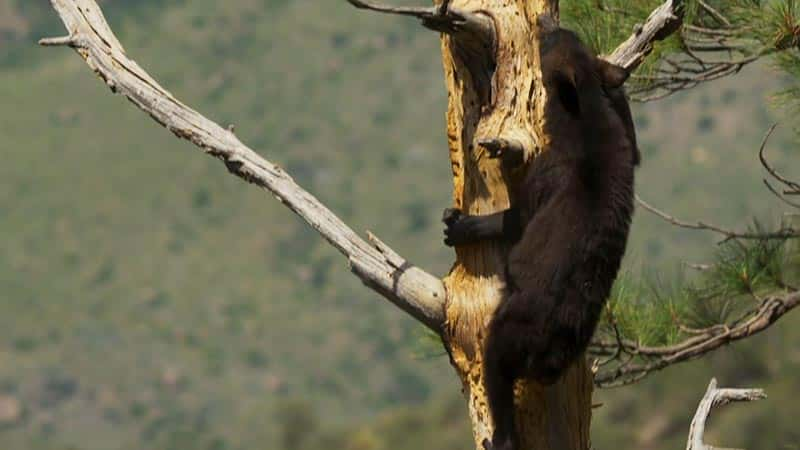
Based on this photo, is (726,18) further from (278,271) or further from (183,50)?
(183,50)

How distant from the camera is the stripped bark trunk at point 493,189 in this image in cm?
485

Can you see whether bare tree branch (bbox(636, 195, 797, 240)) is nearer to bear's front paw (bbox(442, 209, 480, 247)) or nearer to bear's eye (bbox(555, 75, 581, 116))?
bear's eye (bbox(555, 75, 581, 116))

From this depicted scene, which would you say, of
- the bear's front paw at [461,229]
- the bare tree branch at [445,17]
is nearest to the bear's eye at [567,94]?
the bare tree branch at [445,17]

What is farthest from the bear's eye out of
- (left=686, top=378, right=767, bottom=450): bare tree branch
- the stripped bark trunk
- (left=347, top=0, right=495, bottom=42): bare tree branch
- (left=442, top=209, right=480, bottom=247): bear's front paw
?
(left=686, top=378, right=767, bottom=450): bare tree branch

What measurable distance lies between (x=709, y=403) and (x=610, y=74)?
111 centimetres

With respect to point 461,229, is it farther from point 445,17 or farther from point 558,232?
point 445,17

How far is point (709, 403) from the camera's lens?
493cm

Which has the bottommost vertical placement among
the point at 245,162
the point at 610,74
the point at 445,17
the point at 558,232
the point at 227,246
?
the point at 558,232

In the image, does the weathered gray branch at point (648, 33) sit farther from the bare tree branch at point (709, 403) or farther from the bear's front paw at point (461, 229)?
the bare tree branch at point (709, 403)

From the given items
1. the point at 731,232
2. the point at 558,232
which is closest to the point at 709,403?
the point at 558,232

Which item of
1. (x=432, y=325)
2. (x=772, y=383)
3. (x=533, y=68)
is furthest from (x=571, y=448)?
(x=772, y=383)

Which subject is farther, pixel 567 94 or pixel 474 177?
pixel 567 94

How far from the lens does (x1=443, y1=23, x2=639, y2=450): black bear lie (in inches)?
189

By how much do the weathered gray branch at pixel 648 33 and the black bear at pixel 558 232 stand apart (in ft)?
0.17
